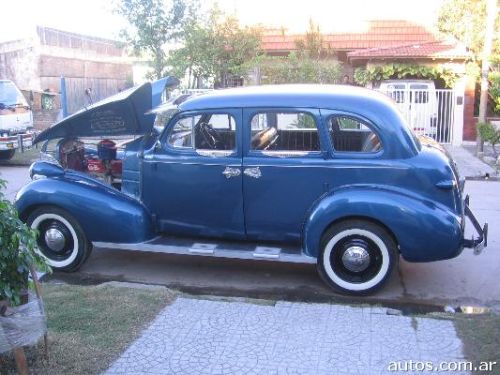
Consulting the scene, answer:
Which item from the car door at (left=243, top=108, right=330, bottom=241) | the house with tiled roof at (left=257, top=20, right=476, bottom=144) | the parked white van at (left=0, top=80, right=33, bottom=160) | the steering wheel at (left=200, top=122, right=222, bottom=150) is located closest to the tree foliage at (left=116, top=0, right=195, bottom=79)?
the house with tiled roof at (left=257, top=20, right=476, bottom=144)

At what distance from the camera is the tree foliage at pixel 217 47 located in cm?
1780

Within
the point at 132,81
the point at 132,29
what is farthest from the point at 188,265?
the point at 132,81

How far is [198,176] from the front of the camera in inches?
230

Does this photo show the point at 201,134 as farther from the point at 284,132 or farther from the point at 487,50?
the point at 487,50

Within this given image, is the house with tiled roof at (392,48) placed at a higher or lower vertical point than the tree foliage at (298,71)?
higher

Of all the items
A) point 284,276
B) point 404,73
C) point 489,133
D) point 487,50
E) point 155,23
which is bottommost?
point 284,276

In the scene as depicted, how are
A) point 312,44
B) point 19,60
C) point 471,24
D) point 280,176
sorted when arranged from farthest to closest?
point 19,60, point 312,44, point 471,24, point 280,176

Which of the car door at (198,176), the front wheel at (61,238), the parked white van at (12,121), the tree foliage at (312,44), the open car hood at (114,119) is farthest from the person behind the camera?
the tree foliage at (312,44)

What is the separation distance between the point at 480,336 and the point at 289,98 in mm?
2753

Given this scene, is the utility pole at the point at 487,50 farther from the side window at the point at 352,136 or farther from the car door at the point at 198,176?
the car door at the point at 198,176

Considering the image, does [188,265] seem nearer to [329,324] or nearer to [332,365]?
[329,324]

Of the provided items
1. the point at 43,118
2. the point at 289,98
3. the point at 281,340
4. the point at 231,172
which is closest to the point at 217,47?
the point at 43,118

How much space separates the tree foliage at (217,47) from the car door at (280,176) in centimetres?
1208

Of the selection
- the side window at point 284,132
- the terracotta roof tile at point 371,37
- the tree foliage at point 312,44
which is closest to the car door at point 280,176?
the side window at point 284,132
